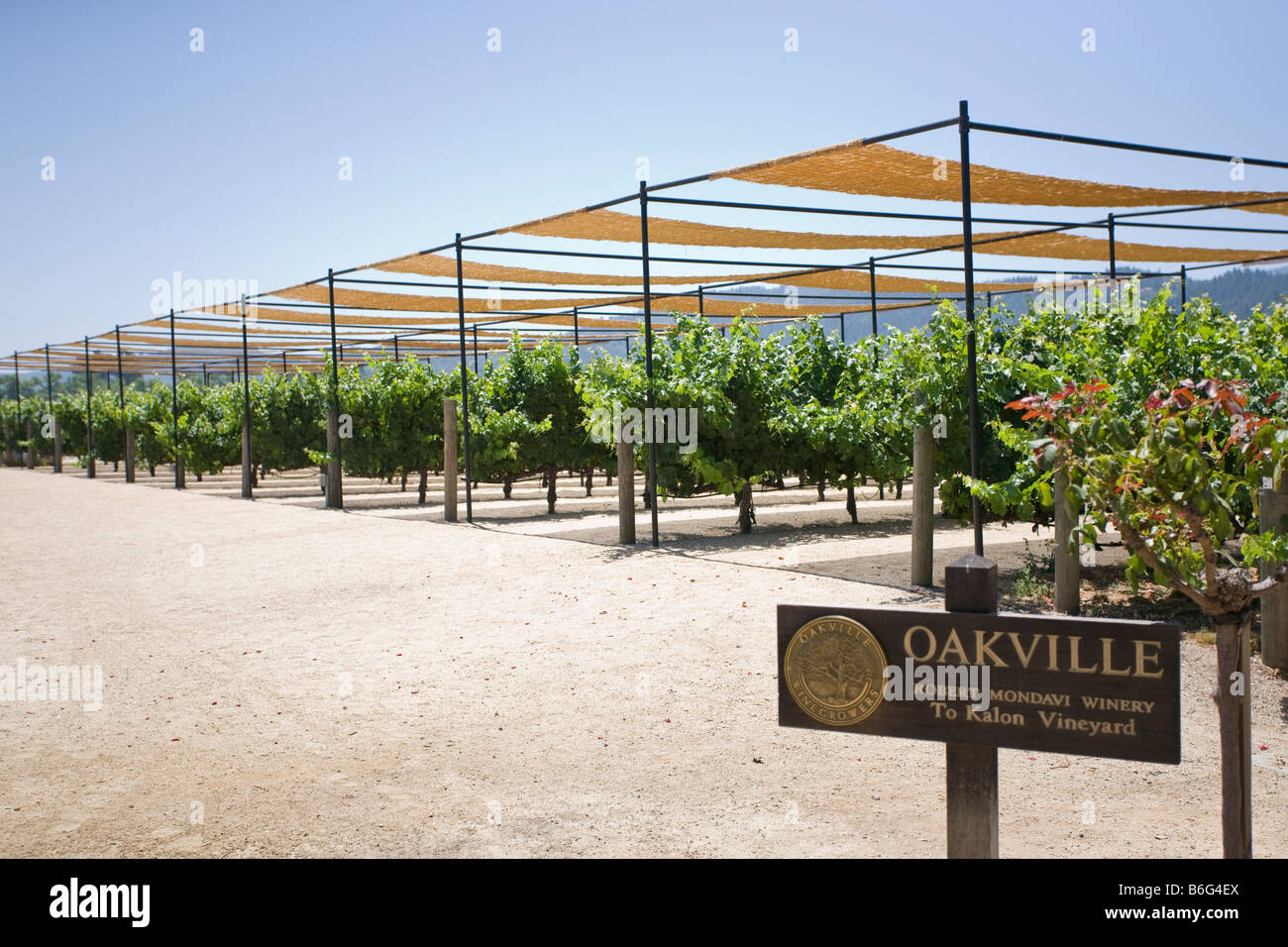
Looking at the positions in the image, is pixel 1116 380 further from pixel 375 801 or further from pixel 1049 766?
pixel 375 801

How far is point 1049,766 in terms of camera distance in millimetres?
4801

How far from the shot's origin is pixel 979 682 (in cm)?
268

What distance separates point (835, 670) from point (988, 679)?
0.40m

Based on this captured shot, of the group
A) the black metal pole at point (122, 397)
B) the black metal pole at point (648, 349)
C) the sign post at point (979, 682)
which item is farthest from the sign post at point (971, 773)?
the black metal pole at point (122, 397)

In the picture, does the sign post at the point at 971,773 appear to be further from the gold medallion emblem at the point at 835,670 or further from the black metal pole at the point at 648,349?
the black metal pole at the point at 648,349

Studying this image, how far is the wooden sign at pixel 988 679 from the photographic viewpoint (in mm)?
2518

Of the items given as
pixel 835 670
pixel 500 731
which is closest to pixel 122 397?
pixel 500 731

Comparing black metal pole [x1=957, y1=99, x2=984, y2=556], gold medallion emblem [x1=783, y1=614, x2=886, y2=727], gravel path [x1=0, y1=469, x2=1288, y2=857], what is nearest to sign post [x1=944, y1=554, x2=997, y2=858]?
gold medallion emblem [x1=783, y1=614, x2=886, y2=727]

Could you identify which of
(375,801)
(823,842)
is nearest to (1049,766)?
(823,842)

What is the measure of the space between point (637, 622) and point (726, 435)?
5757mm

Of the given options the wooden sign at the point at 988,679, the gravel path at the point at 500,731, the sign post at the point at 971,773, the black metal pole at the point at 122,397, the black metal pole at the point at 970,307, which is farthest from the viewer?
the black metal pole at the point at 122,397

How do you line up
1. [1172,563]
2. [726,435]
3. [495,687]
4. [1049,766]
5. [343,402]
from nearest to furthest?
[1172,563]
[1049,766]
[495,687]
[726,435]
[343,402]

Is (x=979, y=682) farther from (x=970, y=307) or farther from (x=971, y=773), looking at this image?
(x=970, y=307)
